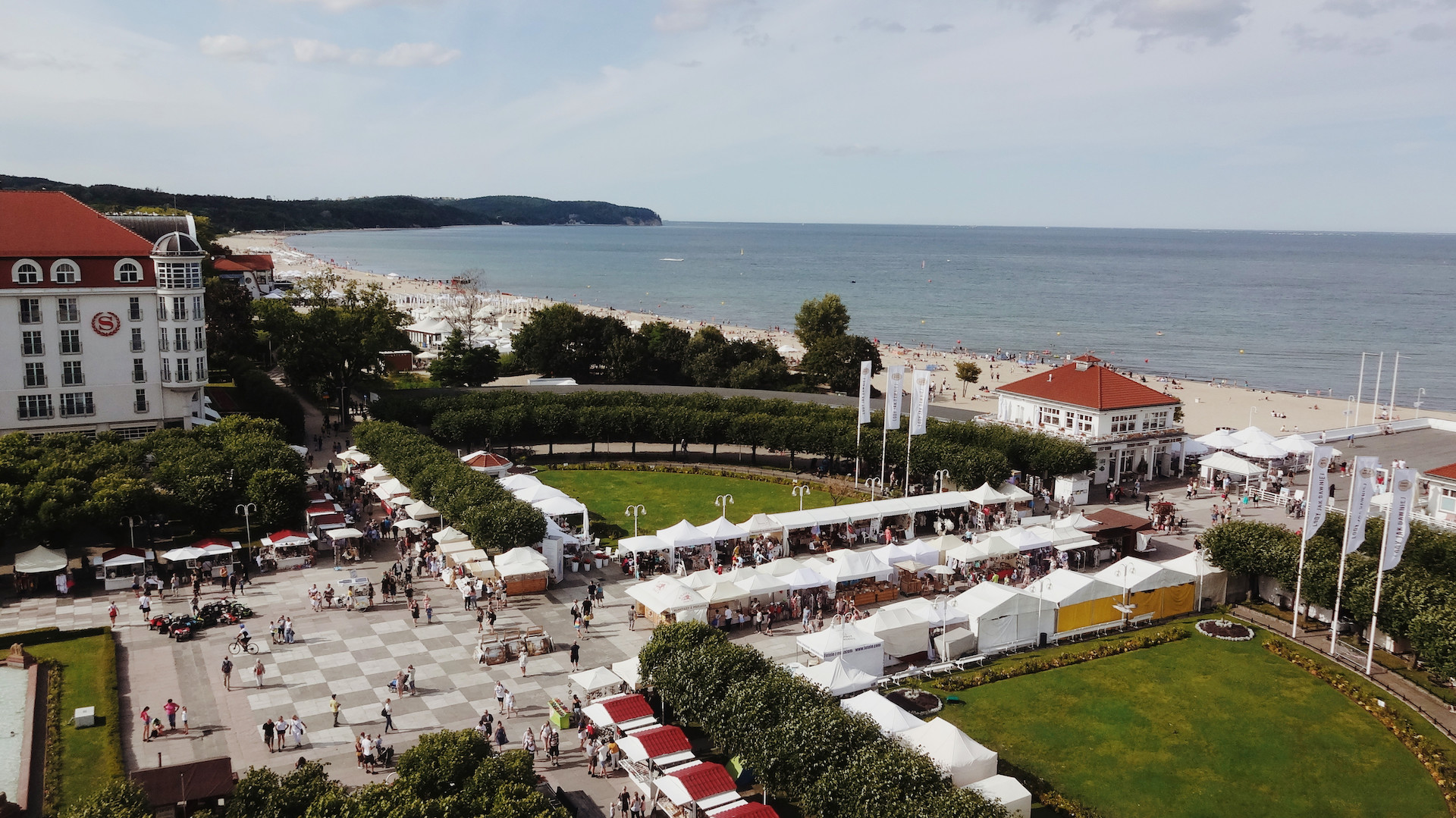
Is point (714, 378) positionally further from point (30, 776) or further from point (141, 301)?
point (30, 776)

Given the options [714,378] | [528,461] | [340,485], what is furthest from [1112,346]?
[340,485]

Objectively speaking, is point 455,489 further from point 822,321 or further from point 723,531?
point 822,321

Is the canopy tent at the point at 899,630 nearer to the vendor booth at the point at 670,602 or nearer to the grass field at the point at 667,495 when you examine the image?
the vendor booth at the point at 670,602

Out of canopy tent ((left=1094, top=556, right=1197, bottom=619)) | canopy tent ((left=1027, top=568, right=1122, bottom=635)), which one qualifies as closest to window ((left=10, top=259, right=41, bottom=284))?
canopy tent ((left=1027, top=568, right=1122, bottom=635))

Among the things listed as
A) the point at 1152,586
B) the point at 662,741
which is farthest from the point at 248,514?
the point at 1152,586

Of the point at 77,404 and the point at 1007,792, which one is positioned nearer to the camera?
the point at 1007,792

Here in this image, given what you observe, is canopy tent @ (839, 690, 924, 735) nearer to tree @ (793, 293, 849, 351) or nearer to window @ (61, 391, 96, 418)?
window @ (61, 391, 96, 418)
